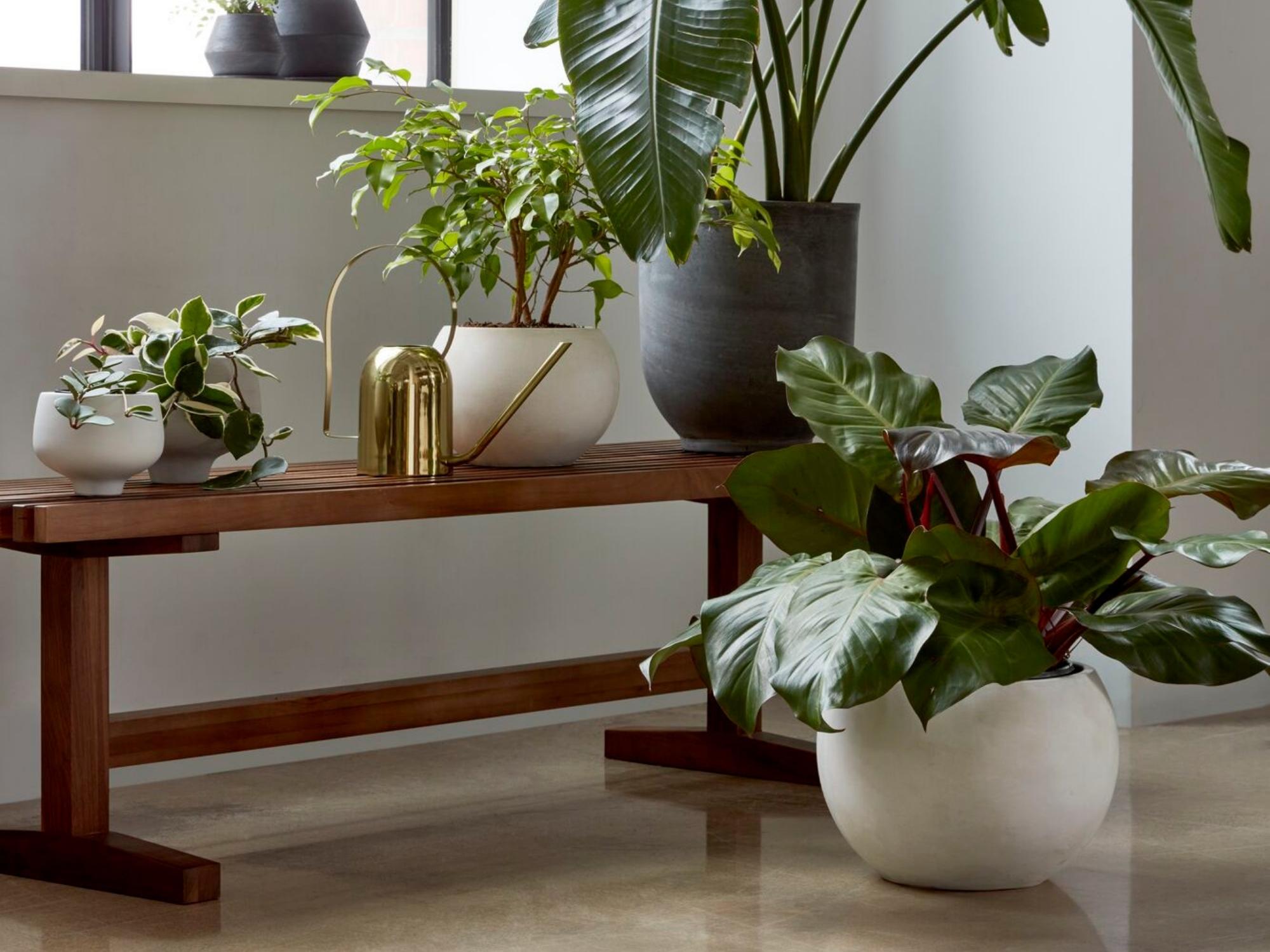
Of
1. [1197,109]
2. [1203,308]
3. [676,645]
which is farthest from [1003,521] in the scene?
[1203,308]

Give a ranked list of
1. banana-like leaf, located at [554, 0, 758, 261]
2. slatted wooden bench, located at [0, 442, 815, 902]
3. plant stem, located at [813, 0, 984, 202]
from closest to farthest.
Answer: banana-like leaf, located at [554, 0, 758, 261] < slatted wooden bench, located at [0, 442, 815, 902] < plant stem, located at [813, 0, 984, 202]

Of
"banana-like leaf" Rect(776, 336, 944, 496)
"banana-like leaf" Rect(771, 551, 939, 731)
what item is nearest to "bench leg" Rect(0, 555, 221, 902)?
"banana-like leaf" Rect(771, 551, 939, 731)

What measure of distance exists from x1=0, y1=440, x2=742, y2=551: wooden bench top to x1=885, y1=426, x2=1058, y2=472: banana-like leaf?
20.0 inches

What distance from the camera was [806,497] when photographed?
98.3 inches

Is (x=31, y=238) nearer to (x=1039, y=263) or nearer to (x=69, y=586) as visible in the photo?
(x=69, y=586)

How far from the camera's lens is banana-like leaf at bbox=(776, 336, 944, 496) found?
238 centimetres

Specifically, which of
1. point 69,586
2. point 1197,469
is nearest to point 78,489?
point 69,586

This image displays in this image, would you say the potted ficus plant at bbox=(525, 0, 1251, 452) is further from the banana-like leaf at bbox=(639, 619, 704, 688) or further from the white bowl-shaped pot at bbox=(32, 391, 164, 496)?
the white bowl-shaped pot at bbox=(32, 391, 164, 496)

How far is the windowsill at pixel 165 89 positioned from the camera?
2.86m

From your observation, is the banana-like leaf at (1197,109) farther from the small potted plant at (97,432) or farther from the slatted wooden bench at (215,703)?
the small potted plant at (97,432)

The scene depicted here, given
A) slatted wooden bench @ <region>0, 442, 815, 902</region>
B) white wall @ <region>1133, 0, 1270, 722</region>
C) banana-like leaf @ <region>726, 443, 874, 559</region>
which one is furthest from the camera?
white wall @ <region>1133, 0, 1270, 722</region>

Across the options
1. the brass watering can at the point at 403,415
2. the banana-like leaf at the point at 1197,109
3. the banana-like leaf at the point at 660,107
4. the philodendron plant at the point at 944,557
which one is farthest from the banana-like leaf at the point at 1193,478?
the brass watering can at the point at 403,415

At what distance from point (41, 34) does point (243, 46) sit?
1.16 feet

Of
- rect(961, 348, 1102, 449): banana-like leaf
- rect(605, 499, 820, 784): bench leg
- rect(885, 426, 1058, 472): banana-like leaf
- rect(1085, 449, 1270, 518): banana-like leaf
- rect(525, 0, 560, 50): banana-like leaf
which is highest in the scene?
rect(525, 0, 560, 50): banana-like leaf
